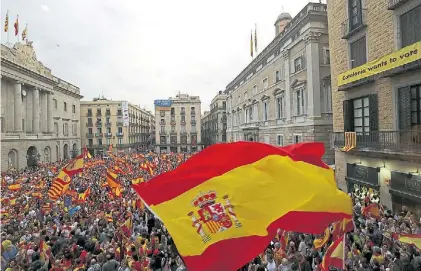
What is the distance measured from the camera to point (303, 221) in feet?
18.8

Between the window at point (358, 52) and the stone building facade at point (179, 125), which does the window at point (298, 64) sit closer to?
the window at point (358, 52)

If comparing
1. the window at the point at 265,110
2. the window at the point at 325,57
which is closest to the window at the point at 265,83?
the window at the point at 265,110

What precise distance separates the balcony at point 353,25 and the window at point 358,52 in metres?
0.56

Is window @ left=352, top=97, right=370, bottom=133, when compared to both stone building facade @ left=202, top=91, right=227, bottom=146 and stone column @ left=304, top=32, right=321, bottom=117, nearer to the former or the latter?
stone column @ left=304, top=32, right=321, bottom=117

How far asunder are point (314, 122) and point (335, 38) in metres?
6.23

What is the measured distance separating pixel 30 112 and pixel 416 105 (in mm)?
49616

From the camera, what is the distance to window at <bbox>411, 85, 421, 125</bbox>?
14.1m

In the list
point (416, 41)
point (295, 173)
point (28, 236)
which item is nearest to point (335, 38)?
point (416, 41)

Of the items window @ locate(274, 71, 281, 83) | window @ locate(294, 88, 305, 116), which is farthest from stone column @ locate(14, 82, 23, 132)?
window @ locate(294, 88, 305, 116)

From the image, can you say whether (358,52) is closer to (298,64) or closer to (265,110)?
(298,64)

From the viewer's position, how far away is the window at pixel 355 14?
17.7 metres

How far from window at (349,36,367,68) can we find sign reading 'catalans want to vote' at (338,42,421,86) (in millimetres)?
786

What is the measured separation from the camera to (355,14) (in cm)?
1831

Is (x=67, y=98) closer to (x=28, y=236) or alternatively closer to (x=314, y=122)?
(x=314, y=122)
